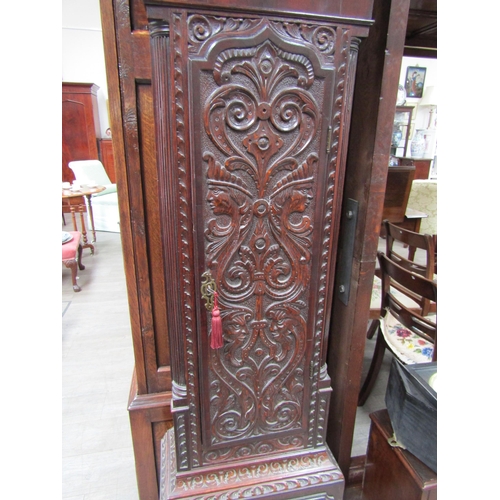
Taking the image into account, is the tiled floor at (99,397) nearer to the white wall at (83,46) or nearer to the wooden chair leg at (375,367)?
the wooden chair leg at (375,367)

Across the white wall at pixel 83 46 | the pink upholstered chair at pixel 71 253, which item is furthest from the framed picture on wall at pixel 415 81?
the pink upholstered chair at pixel 71 253

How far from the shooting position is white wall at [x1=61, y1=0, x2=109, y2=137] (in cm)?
496

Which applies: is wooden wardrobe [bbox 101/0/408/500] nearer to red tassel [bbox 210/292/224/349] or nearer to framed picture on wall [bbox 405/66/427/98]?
red tassel [bbox 210/292/224/349]

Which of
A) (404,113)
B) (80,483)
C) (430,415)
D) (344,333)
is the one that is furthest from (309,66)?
(404,113)

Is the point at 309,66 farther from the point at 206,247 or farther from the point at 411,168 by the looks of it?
the point at 411,168

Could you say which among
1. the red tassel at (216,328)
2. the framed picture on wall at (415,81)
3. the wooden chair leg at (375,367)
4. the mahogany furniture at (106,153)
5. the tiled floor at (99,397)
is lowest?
the tiled floor at (99,397)

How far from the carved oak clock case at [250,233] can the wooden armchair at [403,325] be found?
0.65 m

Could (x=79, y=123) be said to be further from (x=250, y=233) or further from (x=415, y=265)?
(x=250, y=233)

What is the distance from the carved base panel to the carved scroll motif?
0.28ft

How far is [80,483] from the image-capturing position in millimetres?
1313

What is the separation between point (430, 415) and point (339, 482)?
283 millimetres

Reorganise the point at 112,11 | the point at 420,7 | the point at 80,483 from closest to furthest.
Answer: the point at 112,11, the point at 420,7, the point at 80,483

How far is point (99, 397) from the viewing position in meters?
1.75

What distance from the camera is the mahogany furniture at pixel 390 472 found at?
879 millimetres
